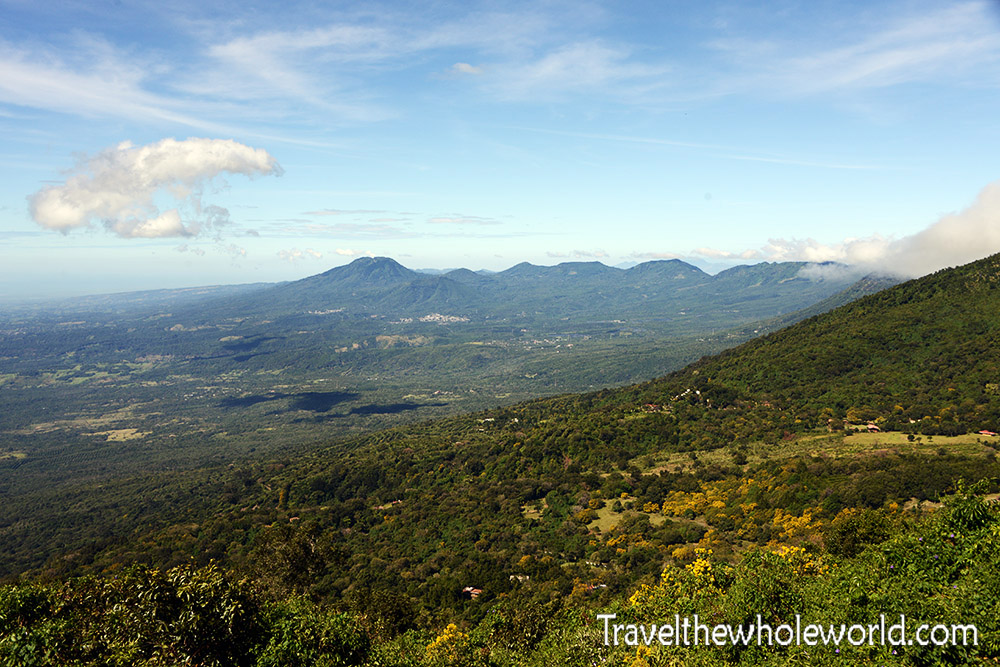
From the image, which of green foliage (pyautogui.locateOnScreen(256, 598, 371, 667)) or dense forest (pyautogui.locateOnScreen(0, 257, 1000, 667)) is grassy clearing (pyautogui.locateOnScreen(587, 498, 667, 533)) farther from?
green foliage (pyautogui.locateOnScreen(256, 598, 371, 667))

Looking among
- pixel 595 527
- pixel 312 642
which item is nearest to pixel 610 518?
pixel 595 527

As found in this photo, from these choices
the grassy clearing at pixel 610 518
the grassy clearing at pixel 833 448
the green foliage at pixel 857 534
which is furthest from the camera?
the grassy clearing at pixel 833 448

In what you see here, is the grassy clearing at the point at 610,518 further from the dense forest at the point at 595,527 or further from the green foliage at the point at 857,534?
the green foliage at the point at 857,534

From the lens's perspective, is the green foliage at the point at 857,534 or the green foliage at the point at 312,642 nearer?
the green foliage at the point at 312,642

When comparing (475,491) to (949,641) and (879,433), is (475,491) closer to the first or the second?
(879,433)

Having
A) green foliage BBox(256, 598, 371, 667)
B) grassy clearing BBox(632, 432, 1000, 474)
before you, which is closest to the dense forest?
green foliage BBox(256, 598, 371, 667)

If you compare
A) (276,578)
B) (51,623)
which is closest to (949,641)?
(51,623)


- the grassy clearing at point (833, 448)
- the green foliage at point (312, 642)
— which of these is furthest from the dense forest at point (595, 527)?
the grassy clearing at point (833, 448)

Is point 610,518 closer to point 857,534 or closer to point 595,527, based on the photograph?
point 595,527

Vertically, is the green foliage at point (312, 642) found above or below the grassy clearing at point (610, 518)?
above
